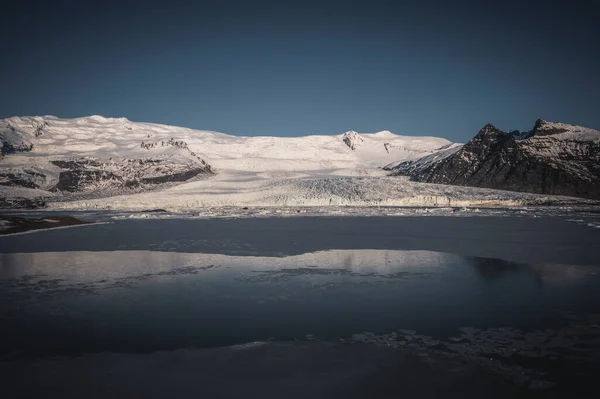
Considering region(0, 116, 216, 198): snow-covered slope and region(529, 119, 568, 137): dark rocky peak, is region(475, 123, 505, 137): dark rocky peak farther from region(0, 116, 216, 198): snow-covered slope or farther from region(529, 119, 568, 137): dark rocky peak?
region(0, 116, 216, 198): snow-covered slope

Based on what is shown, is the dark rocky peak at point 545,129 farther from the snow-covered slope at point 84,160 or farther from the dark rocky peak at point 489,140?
the snow-covered slope at point 84,160

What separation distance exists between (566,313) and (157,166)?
53053 mm

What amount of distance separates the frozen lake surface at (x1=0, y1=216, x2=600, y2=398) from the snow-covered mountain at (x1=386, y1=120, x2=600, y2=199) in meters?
31.6

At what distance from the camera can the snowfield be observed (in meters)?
38.6

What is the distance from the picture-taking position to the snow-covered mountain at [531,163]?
132 ft

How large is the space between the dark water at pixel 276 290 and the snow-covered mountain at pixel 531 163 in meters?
31.4

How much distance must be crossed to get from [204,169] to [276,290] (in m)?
52.9

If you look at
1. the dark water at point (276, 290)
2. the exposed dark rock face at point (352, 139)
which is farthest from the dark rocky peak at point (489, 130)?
the dark water at point (276, 290)

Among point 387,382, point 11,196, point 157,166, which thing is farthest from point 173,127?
point 387,382

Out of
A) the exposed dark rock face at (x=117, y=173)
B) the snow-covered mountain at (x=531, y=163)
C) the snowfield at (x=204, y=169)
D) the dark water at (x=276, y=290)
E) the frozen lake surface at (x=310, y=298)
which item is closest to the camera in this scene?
the frozen lake surface at (x=310, y=298)

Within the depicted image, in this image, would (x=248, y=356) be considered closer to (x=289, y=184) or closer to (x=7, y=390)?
(x=7, y=390)

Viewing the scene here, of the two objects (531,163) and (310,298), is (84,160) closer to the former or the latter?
(531,163)

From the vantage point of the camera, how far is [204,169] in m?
58.4

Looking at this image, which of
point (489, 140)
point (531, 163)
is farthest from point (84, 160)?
point (531, 163)
